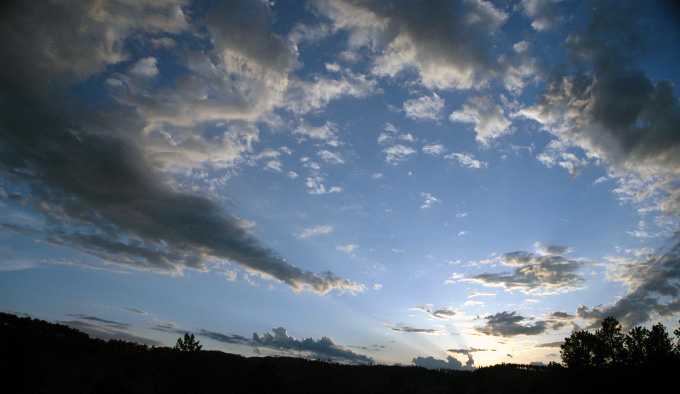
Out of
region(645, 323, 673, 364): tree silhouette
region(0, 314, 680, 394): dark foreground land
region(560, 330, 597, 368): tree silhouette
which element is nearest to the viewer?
region(0, 314, 680, 394): dark foreground land

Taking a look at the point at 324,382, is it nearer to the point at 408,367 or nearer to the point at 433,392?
the point at 433,392

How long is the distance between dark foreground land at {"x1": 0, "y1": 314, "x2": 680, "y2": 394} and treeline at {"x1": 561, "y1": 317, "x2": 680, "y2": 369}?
16636mm

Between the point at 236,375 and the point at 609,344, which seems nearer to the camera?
the point at 236,375

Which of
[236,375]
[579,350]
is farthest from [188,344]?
[579,350]

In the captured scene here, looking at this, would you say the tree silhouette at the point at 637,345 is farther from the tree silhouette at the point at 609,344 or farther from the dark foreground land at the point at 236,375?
the dark foreground land at the point at 236,375

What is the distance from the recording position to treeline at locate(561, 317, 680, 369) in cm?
6238

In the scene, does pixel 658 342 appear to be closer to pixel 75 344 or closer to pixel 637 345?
pixel 637 345

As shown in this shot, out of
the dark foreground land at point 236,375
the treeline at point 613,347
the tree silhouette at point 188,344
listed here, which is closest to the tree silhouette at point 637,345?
the treeline at point 613,347

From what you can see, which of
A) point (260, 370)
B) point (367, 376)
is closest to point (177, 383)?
point (260, 370)

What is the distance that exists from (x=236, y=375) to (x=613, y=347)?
2947 inches

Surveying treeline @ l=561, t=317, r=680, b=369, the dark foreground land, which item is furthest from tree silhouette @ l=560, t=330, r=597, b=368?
the dark foreground land

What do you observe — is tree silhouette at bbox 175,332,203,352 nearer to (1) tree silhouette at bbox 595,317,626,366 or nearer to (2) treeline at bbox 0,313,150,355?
(2) treeline at bbox 0,313,150,355

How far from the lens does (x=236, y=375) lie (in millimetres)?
58969

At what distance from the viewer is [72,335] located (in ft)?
263
